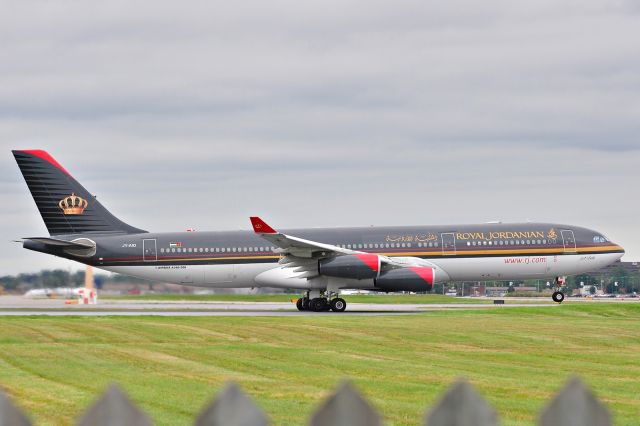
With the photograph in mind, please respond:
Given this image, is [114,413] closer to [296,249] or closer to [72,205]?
[296,249]

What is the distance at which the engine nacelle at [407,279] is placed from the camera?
42.2 meters

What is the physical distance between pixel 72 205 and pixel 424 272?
666 inches

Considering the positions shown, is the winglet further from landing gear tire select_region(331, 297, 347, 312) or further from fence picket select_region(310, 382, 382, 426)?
fence picket select_region(310, 382, 382, 426)

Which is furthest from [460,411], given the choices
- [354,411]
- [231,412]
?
[231,412]

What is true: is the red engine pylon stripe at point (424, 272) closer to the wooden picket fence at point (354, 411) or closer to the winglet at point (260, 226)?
the winglet at point (260, 226)

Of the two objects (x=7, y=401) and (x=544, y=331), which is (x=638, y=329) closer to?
(x=544, y=331)

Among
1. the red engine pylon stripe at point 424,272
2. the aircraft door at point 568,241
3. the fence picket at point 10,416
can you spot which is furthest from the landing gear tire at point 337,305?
the fence picket at point 10,416

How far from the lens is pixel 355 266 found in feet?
138

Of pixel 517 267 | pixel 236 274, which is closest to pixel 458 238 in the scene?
pixel 517 267

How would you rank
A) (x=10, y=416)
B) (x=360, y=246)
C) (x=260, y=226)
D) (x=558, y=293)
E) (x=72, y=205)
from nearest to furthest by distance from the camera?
(x=10, y=416) < (x=260, y=226) < (x=360, y=246) < (x=72, y=205) < (x=558, y=293)

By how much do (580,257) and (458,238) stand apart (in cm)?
606

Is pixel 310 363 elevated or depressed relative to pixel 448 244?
depressed

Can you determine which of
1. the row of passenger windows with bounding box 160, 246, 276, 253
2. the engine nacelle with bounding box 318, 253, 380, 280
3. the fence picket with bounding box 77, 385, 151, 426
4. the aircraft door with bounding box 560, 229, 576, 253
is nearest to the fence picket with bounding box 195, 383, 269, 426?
the fence picket with bounding box 77, 385, 151, 426

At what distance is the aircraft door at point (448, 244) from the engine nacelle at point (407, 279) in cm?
219
